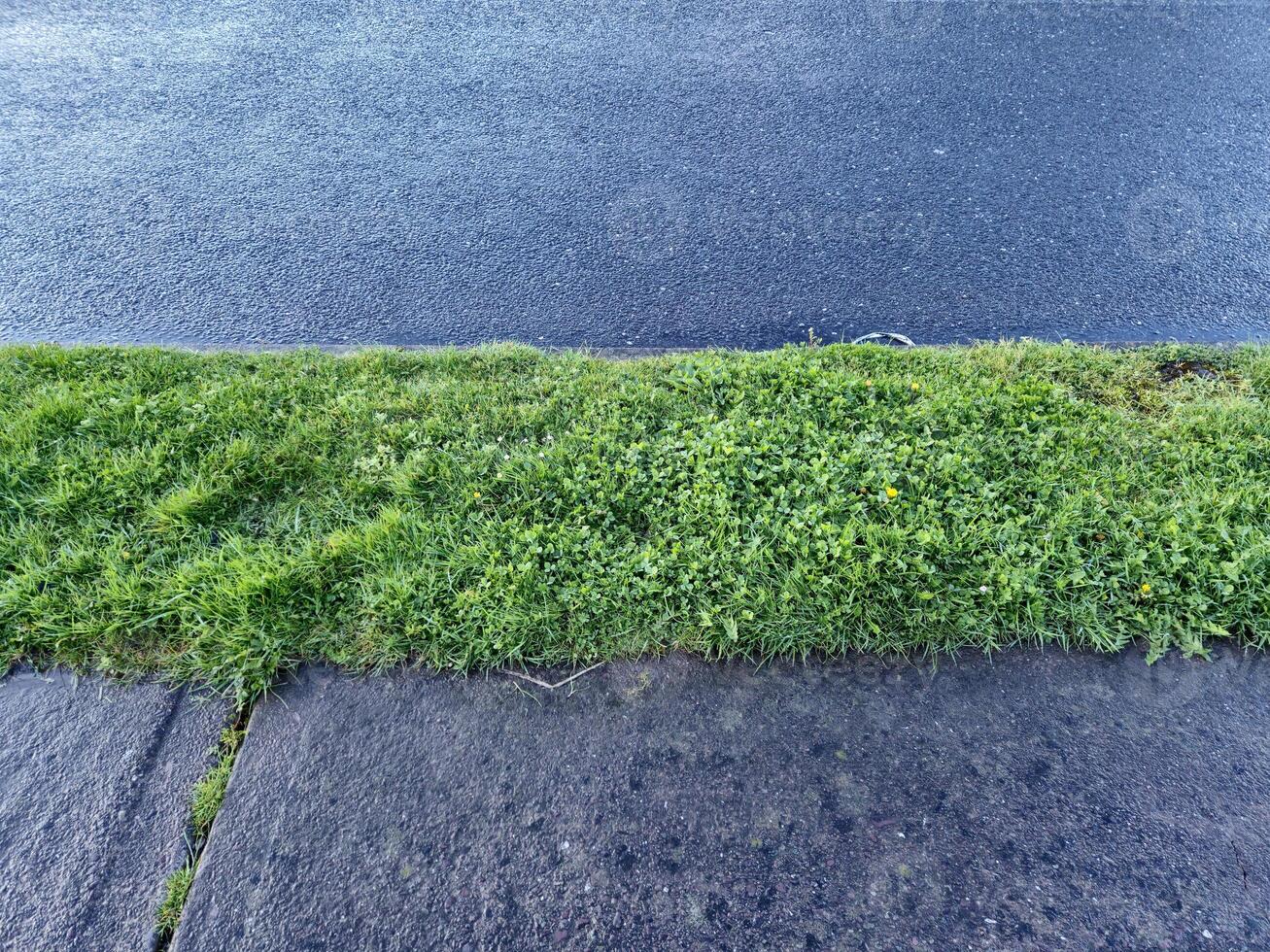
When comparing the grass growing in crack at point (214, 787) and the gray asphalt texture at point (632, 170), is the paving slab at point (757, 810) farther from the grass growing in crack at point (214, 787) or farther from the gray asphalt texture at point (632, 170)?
the gray asphalt texture at point (632, 170)

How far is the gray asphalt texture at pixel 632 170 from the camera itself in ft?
12.7

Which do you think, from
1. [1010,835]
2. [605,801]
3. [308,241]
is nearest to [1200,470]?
[1010,835]

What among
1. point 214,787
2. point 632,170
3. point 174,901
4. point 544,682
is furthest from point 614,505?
point 632,170

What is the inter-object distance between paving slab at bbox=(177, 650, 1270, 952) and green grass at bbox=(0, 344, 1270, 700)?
0.49 feet

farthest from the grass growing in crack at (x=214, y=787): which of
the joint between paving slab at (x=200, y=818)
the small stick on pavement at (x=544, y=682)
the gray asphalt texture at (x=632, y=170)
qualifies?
the gray asphalt texture at (x=632, y=170)

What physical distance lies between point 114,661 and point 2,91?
5.12m

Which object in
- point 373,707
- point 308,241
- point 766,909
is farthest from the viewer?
point 308,241

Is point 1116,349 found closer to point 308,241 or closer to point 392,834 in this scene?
point 392,834

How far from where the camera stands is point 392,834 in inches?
78.1

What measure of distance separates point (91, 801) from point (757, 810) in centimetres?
174

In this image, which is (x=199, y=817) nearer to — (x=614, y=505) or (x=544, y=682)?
(x=544, y=682)

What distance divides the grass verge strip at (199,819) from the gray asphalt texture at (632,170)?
2.05 metres

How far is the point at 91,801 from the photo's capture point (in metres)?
2.05

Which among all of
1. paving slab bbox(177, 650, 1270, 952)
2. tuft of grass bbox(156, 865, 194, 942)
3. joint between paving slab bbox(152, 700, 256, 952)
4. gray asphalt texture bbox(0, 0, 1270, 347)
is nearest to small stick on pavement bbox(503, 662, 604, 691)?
paving slab bbox(177, 650, 1270, 952)
